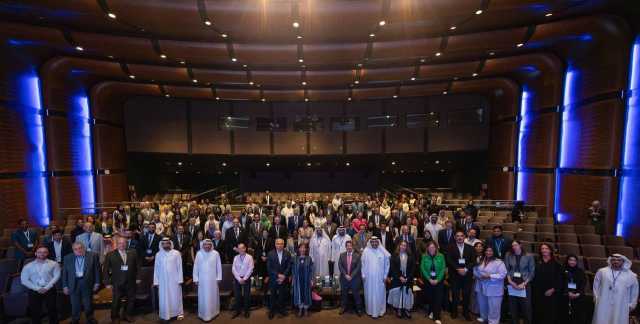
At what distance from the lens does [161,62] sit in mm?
10508

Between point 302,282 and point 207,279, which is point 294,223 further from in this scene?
point 207,279

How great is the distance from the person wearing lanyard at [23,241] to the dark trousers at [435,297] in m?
9.32

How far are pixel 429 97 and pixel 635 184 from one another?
32.0 feet

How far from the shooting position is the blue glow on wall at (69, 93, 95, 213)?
11742 millimetres

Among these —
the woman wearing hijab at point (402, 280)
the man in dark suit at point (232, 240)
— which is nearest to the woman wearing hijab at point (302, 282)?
the woman wearing hijab at point (402, 280)

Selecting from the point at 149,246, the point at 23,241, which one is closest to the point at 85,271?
the point at 149,246

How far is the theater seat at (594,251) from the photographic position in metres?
6.64

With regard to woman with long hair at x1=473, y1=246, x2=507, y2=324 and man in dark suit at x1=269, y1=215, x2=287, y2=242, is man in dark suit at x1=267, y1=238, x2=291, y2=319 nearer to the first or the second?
man in dark suit at x1=269, y1=215, x2=287, y2=242

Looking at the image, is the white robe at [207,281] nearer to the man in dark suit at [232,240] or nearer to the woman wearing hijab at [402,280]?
the man in dark suit at [232,240]

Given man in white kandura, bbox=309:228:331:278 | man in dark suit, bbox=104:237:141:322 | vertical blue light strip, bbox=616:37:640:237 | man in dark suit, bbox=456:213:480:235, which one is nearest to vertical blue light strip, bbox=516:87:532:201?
vertical blue light strip, bbox=616:37:640:237

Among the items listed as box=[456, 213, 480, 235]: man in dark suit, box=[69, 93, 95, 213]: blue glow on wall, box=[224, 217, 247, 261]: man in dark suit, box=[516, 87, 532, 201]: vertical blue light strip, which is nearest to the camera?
box=[224, 217, 247, 261]: man in dark suit

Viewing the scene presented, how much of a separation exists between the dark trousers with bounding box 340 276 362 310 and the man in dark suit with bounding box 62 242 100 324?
4.74 meters

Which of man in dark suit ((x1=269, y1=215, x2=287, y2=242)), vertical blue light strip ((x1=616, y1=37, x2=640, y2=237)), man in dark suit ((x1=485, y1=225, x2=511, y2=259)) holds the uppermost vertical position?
vertical blue light strip ((x1=616, y1=37, x2=640, y2=237))

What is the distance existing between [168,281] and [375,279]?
4046 mm
